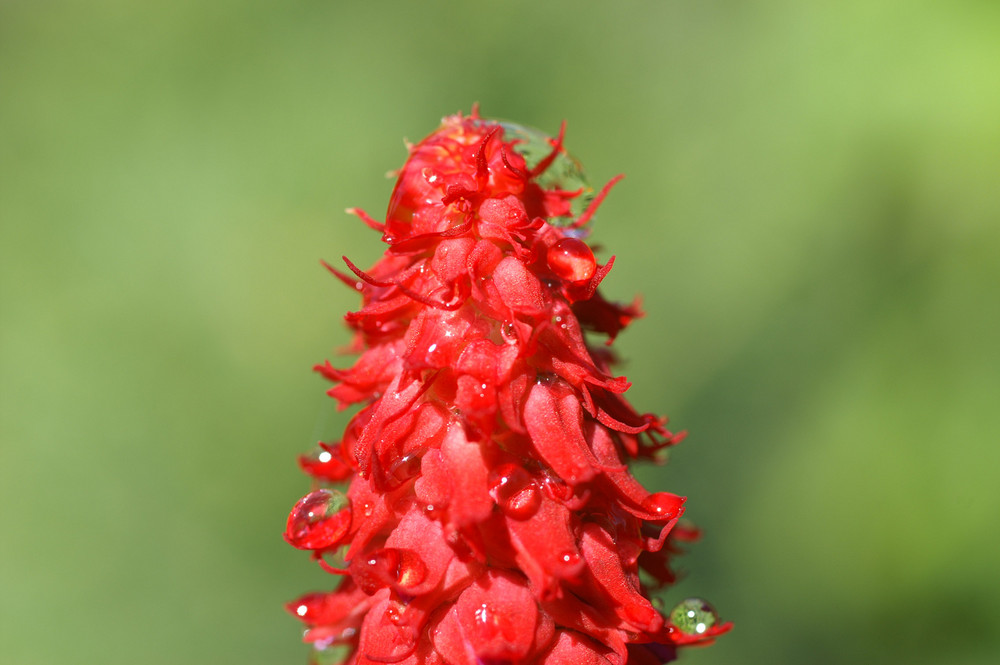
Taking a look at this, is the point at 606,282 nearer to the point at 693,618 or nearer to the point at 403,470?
the point at 693,618

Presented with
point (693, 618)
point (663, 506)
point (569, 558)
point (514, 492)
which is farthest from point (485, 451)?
point (693, 618)

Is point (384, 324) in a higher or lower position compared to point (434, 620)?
higher

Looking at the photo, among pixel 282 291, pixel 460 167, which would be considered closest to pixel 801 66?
pixel 282 291

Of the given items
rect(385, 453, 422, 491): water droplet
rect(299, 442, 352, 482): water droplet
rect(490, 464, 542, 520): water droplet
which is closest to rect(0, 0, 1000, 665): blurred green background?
rect(299, 442, 352, 482): water droplet

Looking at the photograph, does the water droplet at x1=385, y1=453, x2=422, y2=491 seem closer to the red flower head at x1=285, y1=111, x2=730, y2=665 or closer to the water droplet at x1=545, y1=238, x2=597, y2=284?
the red flower head at x1=285, y1=111, x2=730, y2=665

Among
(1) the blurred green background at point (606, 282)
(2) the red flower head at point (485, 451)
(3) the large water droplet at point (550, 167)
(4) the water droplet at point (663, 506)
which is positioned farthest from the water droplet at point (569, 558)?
(1) the blurred green background at point (606, 282)

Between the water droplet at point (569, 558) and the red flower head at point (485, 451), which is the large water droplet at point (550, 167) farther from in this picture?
the water droplet at point (569, 558)

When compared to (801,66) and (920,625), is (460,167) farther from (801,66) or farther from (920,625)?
(801,66)
